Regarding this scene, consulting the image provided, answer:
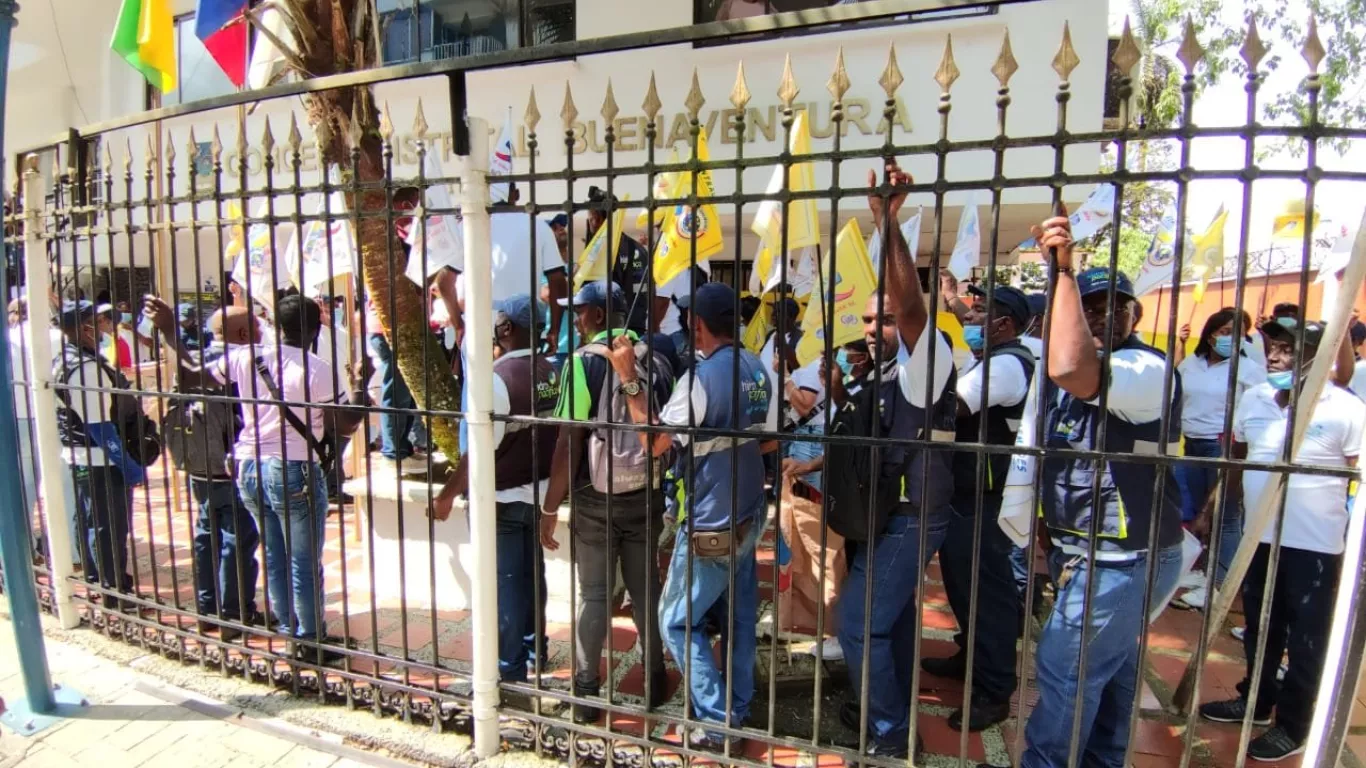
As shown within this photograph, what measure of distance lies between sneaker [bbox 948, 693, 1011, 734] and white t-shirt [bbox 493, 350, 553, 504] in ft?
6.54

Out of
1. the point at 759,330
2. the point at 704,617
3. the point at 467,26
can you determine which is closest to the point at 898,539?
the point at 704,617

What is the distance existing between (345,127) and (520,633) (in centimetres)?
278

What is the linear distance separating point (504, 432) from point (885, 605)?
1.72 meters

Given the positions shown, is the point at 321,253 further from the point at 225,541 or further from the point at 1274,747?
the point at 1274,747

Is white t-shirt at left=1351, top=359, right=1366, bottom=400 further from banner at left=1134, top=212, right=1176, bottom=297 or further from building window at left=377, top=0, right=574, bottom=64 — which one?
building window at left=377, top=0, right=574, bottom=64

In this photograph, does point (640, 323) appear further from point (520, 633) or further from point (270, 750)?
point (270, 750)

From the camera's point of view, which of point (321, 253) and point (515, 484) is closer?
point (515, 484)

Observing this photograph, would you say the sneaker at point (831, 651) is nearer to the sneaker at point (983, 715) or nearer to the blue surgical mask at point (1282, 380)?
the sneaker at point (983, 715)

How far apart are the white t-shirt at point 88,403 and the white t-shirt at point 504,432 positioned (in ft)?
7.48

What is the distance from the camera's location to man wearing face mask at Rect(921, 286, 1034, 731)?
3139mm

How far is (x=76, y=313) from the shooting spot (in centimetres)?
371

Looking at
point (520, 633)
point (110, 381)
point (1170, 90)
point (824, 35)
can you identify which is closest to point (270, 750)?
point (520, 633)

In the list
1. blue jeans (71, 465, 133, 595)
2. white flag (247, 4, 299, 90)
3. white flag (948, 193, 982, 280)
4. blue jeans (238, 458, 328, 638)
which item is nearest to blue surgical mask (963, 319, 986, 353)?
white flag (948, 193, 982, 280)

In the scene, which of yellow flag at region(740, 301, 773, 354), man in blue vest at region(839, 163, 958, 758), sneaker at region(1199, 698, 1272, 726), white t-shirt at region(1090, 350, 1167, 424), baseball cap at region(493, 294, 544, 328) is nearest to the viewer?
white t-shirt at region(1090, 350, 1167, 424)
